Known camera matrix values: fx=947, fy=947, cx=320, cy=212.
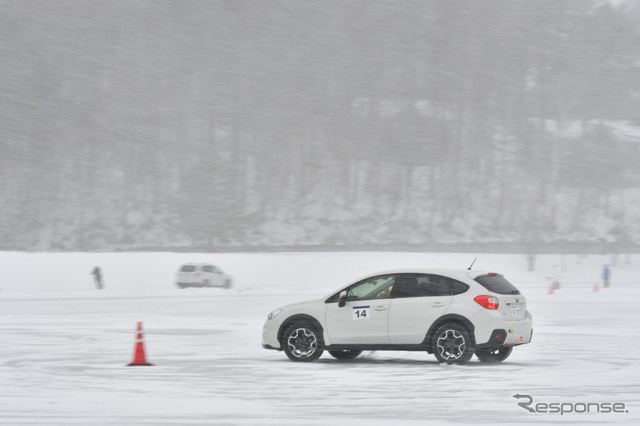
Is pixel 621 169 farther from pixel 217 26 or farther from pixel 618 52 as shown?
pixel 217 26

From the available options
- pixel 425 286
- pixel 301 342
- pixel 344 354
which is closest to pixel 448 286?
pixel 425 286

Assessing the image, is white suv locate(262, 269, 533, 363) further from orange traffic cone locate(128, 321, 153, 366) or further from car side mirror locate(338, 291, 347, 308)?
orange traffic cone locate(128, 321, 153, 366)

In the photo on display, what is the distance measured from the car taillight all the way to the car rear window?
23 centimetres

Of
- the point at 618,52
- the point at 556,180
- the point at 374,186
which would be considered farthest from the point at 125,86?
the point at 618,52

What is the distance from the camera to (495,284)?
43.7ft

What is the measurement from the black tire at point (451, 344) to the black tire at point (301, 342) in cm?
174

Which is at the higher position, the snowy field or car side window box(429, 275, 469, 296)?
car side window box(429, 275, 469, 296)

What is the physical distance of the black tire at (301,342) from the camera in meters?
13.6

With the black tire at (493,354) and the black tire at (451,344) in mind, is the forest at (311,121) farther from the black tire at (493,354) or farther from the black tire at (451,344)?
the black tire at (451,344)

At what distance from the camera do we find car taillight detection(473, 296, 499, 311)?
12.9 m

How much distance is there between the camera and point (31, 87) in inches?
5133

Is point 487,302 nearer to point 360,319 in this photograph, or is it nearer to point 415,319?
point 415,319

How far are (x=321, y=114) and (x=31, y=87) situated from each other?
132 feet

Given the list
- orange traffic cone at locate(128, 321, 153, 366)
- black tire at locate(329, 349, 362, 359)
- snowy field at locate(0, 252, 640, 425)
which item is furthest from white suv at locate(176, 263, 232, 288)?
orange traffic cone at locate(128, 321, 153, 366)
